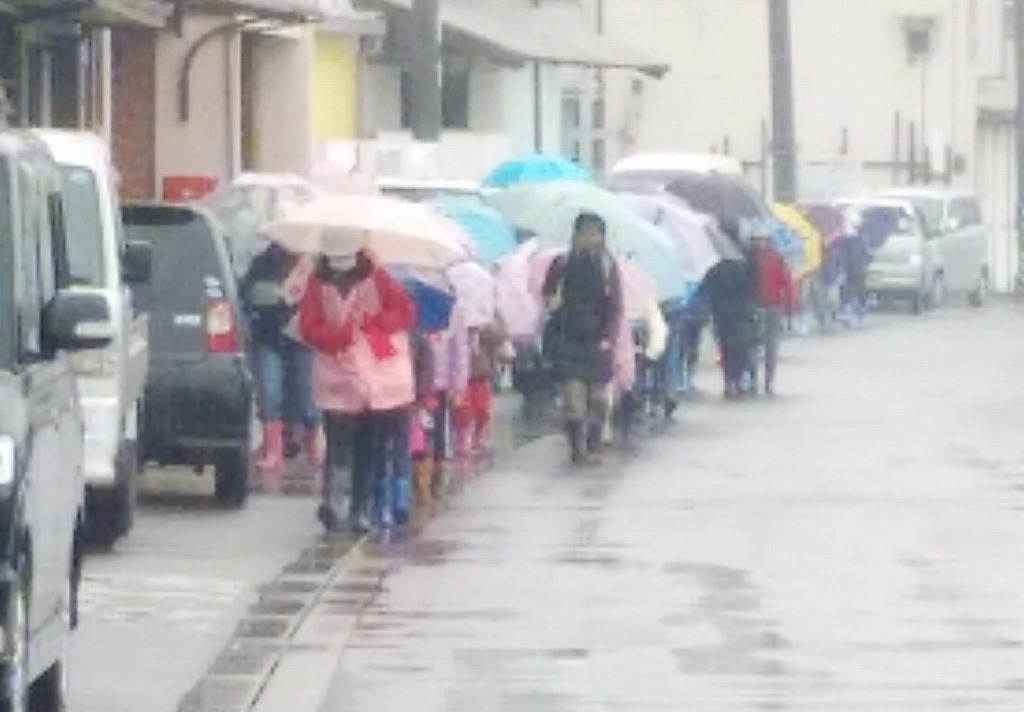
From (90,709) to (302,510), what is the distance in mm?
8710

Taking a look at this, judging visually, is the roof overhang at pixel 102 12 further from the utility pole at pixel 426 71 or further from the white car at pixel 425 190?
the utility pole at pixel 426 71

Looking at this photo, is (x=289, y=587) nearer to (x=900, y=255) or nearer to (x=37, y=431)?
(x=37, y=431)

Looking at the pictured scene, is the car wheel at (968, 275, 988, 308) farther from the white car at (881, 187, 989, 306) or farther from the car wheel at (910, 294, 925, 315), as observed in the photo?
the car wheel at (910, 294, 925, 315)

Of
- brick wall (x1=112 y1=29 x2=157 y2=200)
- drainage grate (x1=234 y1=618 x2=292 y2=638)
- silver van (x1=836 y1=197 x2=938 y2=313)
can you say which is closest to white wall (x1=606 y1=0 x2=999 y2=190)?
silver van (x1=836 y1=197 x2=938 y2=313)

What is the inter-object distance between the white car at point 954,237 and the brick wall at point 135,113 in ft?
75.8

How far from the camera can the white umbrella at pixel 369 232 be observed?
2156 cm

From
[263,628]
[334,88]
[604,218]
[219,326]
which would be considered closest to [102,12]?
[604,218]

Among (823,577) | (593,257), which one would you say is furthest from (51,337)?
(593,257)

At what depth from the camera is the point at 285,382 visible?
25.4m

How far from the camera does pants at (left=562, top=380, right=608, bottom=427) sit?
89.4 ft

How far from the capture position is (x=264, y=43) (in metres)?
41.8

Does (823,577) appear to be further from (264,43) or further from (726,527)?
(264,43)

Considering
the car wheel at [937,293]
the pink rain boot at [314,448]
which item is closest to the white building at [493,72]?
the car wheel at [937,293]

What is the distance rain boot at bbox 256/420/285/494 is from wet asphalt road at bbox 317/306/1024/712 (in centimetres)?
140
